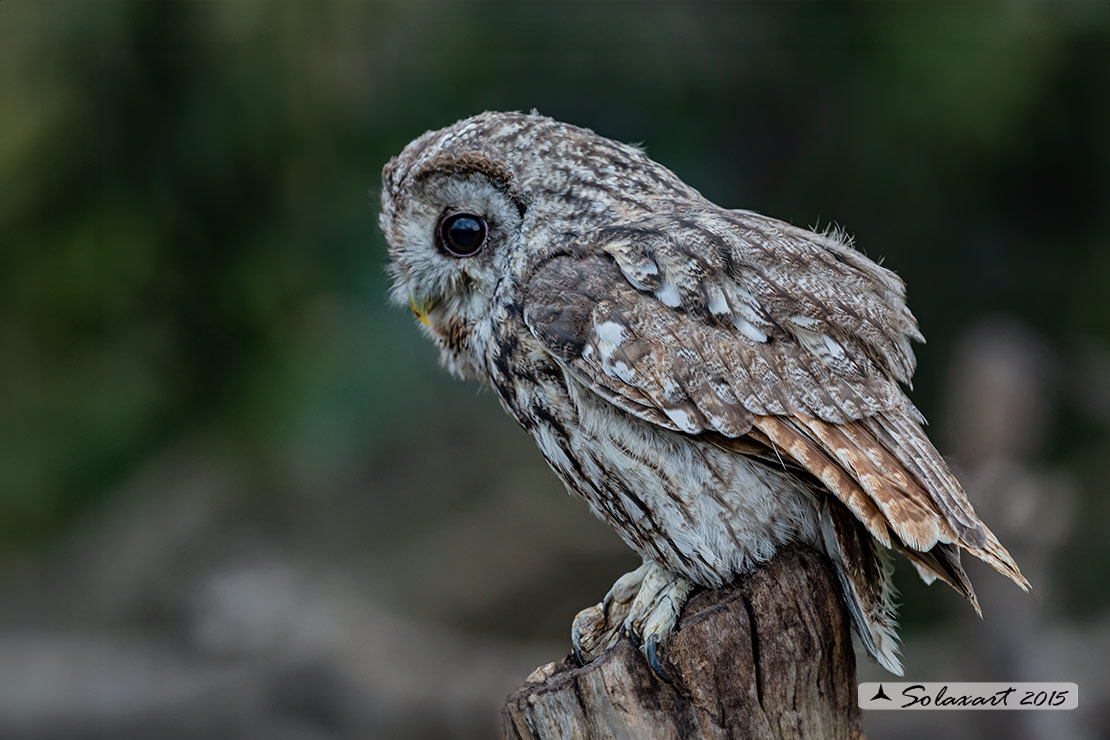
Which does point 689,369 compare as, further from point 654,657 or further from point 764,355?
point 654,657

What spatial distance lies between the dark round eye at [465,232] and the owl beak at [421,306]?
0.12m

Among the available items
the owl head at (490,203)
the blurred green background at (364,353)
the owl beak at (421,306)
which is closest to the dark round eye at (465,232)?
the owl head at (490,203)

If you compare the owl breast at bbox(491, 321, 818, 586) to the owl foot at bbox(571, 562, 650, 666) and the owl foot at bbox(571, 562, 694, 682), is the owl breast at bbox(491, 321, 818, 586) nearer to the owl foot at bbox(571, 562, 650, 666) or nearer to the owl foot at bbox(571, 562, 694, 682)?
the owl foot at bbox(571, 562, 694, 682)

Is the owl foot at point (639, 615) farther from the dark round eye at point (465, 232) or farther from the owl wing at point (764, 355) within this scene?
the dark round eye at point (465, 232)

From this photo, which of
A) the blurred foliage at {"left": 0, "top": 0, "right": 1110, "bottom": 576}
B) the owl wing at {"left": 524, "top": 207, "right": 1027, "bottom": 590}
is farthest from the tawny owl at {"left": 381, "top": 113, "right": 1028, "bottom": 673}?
the blurred foliage at {"left": 0, "top": 0, "right": 1110, "bottom": 576}

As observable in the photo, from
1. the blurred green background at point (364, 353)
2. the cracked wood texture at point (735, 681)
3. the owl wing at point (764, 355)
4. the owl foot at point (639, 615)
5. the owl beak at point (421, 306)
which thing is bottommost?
the cracked wood texture at point (735, 681)

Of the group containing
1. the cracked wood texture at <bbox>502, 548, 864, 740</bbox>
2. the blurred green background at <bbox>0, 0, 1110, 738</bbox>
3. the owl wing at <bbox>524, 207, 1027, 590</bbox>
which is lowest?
A: the cracked wood texture at <bbox>502, 548, 864, 740</bbox>

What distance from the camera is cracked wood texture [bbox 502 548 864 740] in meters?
1.35

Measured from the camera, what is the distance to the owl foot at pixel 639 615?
1446mm

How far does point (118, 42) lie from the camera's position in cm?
323

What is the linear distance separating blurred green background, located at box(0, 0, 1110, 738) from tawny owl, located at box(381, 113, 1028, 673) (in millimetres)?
1622

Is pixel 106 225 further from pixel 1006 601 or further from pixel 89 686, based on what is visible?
pixel 1006 601

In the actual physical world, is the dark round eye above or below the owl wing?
above

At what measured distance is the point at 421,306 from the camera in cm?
173
